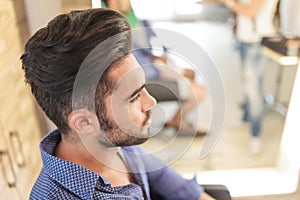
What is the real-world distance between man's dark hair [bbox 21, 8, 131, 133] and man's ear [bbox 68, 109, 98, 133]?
1 cm

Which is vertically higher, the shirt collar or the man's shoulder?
the shirt collar

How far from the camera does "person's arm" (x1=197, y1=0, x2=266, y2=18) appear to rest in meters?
1.54

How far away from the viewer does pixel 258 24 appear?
1625mm

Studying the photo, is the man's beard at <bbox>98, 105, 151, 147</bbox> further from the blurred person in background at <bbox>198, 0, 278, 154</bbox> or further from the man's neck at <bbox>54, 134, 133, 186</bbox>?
the blurred person in background at <bbox>198, 0, 278, 154</bbox>

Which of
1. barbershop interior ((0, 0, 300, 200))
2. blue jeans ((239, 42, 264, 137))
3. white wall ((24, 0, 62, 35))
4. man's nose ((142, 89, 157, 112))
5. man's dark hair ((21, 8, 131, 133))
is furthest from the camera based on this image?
blue jeans ((239, 42, 264, 137))

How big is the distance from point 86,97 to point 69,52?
0.32 ft

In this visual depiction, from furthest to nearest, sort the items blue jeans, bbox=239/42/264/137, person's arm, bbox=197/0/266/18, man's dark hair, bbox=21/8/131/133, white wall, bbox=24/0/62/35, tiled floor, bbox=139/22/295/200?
blue jeans, bbox=239/42/264/137
tiled floor, bbox=139/22/295/200
person's arm, bbox=197/0/266/18
white wall, bbox=24/0/62/35
man's dark hair, bbox=21/8/131/133

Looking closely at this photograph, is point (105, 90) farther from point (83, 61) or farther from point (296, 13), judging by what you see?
point (296, 13)

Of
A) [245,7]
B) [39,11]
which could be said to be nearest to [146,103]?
[39,11]

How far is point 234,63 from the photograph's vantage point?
2.03 m

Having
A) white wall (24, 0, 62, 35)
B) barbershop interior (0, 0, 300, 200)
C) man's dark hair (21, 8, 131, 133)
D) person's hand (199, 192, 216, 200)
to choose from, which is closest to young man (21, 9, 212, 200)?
man's dark hair (21, 8, 131, 133)

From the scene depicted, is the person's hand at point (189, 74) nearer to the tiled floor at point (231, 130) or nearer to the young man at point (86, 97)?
the young man at point (86, 97)

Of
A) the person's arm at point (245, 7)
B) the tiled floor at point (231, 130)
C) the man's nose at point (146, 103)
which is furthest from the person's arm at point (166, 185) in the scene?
the person's arm at point (245, 7)

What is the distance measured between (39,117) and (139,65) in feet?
3.20
